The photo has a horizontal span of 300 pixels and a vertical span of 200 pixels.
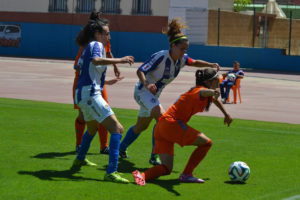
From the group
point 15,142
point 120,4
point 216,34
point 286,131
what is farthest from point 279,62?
point 15,142

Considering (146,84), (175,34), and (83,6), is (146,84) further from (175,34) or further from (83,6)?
(83,6)

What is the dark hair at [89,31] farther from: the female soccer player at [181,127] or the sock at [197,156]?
the sock at [197,156]

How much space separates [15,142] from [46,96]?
9055 millimetres

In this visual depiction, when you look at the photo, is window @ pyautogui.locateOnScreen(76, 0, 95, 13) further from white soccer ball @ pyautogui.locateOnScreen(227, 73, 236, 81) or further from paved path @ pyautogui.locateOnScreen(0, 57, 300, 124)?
white soccer ball @ pyautogui.locateOnScreen(227, 73, 236, 81)

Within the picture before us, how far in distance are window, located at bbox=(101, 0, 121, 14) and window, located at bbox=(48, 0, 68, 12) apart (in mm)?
3223

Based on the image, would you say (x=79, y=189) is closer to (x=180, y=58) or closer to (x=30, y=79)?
(x=180, y=58)

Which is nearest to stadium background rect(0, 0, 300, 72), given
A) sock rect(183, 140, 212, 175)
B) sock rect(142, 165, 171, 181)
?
sock rect(183, 140, 212, 175)

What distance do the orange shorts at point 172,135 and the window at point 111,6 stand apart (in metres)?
42.9

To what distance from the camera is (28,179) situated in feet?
24.2

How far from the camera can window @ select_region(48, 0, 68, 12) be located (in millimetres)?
50938

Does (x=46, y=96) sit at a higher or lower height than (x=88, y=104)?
lower

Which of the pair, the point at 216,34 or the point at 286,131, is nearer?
the point at 286,131

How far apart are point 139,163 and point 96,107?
68.6 inches

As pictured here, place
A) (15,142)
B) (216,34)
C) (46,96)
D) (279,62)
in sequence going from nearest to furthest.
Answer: (15,142), (46,96), (279,62), (216,34)
